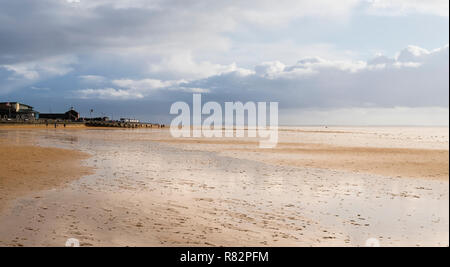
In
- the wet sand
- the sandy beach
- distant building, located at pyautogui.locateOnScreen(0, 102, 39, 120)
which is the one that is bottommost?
the sandy beach

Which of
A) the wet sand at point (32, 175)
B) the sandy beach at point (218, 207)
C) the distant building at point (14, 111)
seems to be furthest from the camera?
the distant building at point (14, 111)

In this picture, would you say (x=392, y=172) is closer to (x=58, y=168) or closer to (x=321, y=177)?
(x=321, y=177)

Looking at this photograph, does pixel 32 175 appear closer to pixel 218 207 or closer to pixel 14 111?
pixel 218 207

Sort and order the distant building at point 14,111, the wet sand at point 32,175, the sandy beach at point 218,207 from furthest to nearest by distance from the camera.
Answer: the distant building at point 14,111 → the wet sand at point 32,175 → the sandy beach at point 218,207

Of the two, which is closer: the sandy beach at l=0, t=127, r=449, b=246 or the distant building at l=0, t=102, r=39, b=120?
the sandy beach at l=0, t=127, r=449, b=246

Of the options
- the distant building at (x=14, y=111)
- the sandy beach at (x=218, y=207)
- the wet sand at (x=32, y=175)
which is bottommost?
the sandy beach at (x=218, y=207)

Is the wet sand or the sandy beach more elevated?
the wet sand

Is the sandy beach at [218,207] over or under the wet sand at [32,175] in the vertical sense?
under

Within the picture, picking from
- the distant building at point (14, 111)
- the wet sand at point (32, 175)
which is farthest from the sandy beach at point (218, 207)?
the distant building at point (14, 111)

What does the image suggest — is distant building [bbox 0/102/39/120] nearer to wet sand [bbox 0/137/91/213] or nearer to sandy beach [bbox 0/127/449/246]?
wet sand [bbox 0/137/91/213]

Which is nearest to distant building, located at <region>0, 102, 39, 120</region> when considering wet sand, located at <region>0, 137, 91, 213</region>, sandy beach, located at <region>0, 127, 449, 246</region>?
wet sand, located at <region>0, 137, 91, 213</region>

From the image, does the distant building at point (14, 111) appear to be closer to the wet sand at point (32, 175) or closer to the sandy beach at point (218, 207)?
the wet sand at point (32, 175)

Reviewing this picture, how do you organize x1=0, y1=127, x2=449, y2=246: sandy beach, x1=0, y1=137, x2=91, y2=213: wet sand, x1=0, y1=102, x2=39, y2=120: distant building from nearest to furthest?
x1=0, y1=127, x2=449, y2=246: sandy beach → x1=0, y1=137, x2=91, y2=213: wet sand → x1=0, y1=102, x2=39, y2=120: distant building
